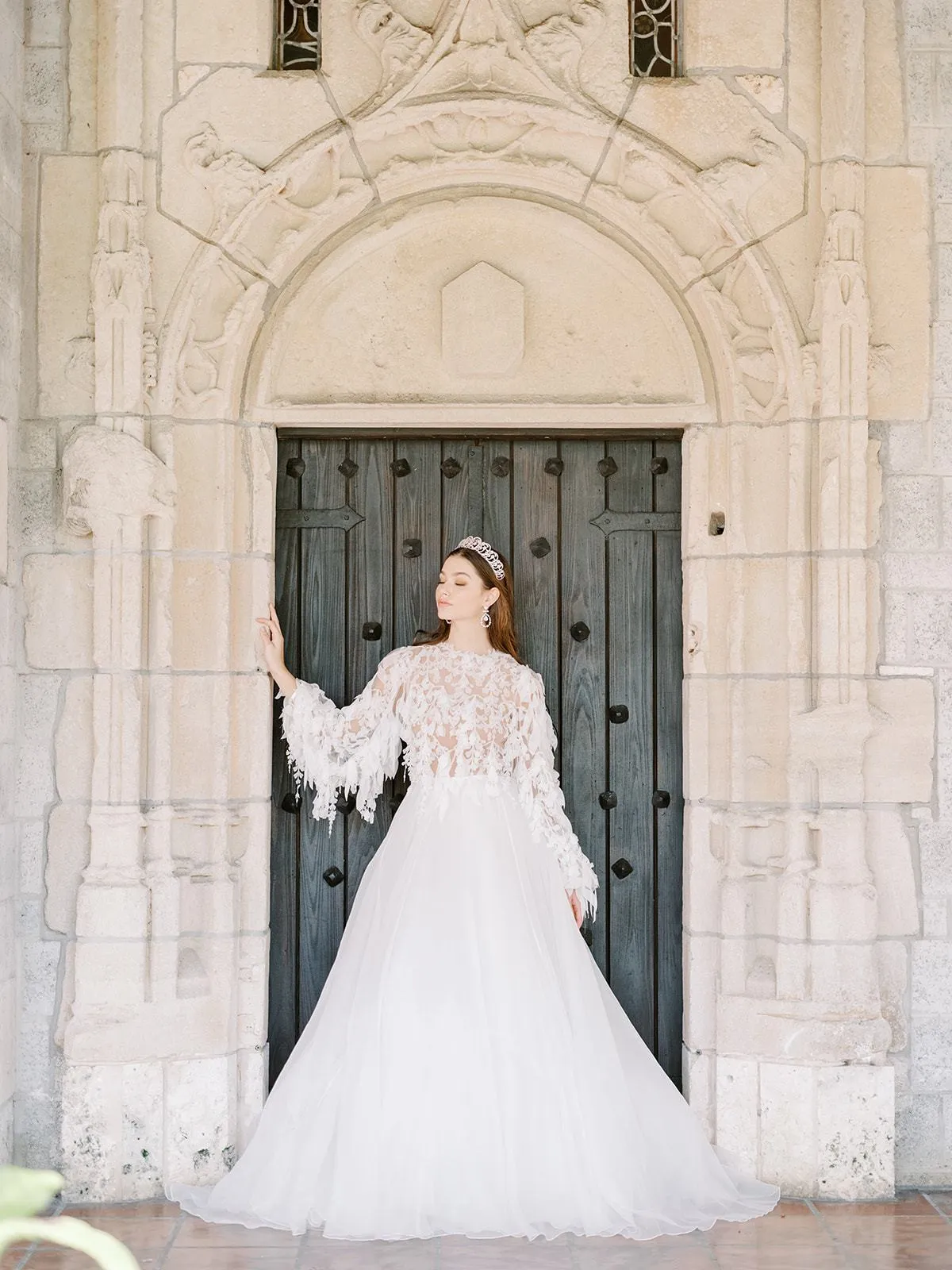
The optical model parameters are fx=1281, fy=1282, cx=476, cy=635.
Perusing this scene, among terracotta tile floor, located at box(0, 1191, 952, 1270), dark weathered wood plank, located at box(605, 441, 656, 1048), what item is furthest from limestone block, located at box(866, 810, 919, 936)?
terracotta tile floor, located at box(0, 1191, 952, 1270)

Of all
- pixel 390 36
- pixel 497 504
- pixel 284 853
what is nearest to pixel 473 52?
pixel 390 36

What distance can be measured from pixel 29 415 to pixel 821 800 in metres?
2.52

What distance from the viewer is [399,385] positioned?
12.7 ft

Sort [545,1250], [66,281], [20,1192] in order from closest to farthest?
1. [20,1192]
2. [545,1250]
3. [66,281]

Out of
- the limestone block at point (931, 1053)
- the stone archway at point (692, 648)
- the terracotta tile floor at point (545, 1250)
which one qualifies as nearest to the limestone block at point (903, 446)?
the stone archway at point (692, 648)

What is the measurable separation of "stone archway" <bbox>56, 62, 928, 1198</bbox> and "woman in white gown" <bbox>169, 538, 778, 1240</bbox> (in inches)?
8.6

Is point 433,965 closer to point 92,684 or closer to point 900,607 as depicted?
point 92,684

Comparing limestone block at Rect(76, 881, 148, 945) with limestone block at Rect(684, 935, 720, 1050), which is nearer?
limestone block at Rect(76, 881, 148, 945)

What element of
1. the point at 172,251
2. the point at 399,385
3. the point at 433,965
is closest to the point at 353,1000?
the point at 433,965

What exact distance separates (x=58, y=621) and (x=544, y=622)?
1451 mm

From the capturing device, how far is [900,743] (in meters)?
3.69

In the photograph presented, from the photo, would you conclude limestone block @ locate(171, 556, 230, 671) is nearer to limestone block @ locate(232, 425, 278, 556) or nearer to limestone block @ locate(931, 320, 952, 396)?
limestone block @ locate(232, 425, 278, 556)

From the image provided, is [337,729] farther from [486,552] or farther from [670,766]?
[670,766]

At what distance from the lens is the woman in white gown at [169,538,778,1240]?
10.6 feet
